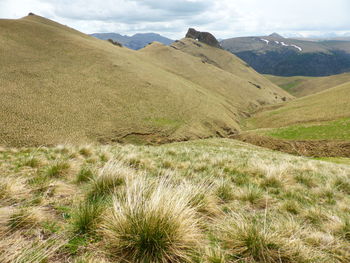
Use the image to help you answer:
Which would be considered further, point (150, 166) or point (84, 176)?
point (150, 166)

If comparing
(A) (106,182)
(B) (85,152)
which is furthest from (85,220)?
(B) (85,152)

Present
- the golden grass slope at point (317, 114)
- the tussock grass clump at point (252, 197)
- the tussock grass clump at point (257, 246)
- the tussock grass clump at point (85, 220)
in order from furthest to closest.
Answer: the golden grass slope at point (317, 114) → the tussock grass clump at point (252, 197) → the tussock grass clump at point (85, 220) → the tussock grass clump at point (257, 246)

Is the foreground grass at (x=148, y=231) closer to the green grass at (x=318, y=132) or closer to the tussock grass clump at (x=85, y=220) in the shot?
the tussock grass clump at (x=85, y=220)

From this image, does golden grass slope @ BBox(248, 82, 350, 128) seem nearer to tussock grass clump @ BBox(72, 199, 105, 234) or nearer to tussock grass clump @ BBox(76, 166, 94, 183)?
tussock grass clump @ BBox(76, 166, 94, 183)

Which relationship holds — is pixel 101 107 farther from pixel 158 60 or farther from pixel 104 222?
pixel 158 60

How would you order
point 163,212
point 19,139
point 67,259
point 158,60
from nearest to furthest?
point 67,259 < point 163,212 < point 19,139 < point 158,60

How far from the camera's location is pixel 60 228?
3.44 meters

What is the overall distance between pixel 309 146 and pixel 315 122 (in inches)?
672

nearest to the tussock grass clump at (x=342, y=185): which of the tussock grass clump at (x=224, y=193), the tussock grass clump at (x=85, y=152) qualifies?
the tussock grass clump at (x=224, y=193)

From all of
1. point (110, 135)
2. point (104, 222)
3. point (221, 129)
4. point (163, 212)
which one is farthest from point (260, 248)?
point (221, 129)

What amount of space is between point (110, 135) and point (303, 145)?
110ft

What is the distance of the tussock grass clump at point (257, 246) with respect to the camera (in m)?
3.04

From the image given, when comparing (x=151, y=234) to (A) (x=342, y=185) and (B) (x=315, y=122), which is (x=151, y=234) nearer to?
(A) (x=342, y=185)

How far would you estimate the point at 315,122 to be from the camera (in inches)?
2112
